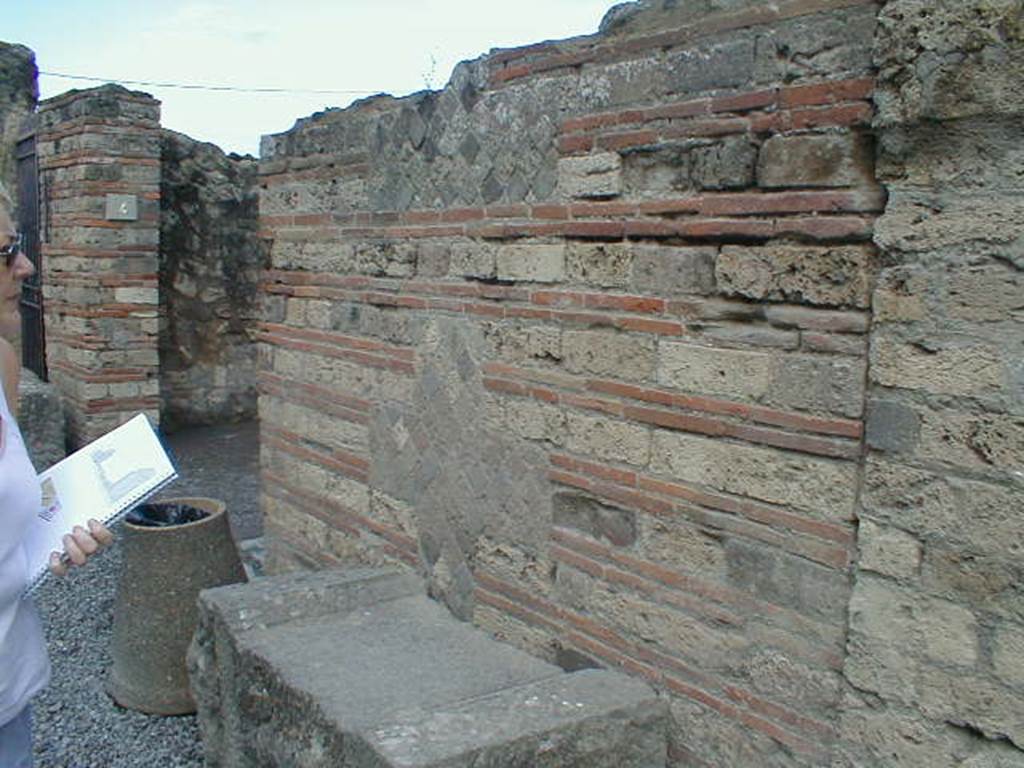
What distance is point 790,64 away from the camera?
2439 mm

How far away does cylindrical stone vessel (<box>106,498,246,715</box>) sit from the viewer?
4.53 metres

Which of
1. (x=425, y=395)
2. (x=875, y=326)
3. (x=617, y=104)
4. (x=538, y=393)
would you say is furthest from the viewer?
(x=425, y=395)

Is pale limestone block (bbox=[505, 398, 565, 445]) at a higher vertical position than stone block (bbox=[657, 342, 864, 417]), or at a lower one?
lower

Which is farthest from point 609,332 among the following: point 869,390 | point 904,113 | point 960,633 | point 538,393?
point 960,633

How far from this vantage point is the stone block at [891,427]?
2.22 meters

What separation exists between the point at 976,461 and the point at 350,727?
5.82 feet

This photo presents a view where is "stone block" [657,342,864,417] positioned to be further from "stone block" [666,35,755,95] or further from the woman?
the woman

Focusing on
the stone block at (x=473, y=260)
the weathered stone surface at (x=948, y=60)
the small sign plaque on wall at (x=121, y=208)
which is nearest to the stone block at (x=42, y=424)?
the small sign plaque on wall at (x=121, y=208)

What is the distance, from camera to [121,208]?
8.22m

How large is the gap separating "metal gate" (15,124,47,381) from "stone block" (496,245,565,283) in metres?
7.21

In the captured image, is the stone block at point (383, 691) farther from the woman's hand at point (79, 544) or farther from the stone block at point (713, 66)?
the stone block at point (713, 66)

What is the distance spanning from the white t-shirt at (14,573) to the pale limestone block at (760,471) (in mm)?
1659

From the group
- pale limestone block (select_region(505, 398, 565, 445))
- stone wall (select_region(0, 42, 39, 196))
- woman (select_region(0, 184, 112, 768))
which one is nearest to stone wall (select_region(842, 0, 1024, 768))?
pale limestone block (select_region(505, 398, 565, 445))

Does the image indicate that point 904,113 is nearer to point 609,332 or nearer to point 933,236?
point 933,236
